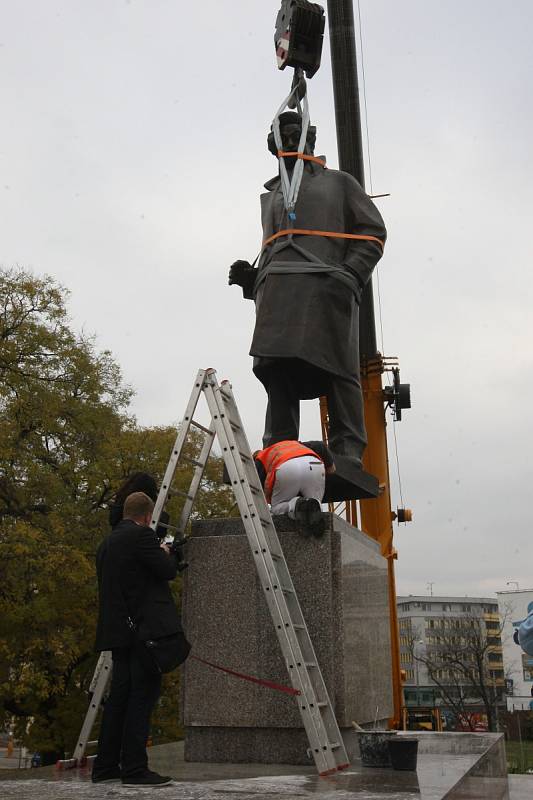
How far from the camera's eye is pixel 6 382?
1848cm

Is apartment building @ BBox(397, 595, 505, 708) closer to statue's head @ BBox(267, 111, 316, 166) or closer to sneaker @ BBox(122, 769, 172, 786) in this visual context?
statue's head @ BBox(267, 111, 316, 166)

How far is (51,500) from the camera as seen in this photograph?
18.4 meters

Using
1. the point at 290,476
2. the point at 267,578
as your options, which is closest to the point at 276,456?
the point at 290,476

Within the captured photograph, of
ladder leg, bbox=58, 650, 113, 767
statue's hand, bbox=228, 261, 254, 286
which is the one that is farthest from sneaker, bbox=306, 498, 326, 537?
statue's hand, bbox=228, 261, 254, 286

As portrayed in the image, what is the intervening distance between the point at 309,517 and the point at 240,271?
2.69 m

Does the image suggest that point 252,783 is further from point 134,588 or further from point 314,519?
point 314,519

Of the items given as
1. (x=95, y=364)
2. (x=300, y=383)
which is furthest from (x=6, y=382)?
(x=300, y=383)

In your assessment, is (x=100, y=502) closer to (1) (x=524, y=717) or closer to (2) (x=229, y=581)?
(2) (x=229, y=581)

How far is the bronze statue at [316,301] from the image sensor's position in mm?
6785

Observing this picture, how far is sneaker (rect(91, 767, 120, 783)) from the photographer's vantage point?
14.7 feet

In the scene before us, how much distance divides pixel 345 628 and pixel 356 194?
3.52 metres

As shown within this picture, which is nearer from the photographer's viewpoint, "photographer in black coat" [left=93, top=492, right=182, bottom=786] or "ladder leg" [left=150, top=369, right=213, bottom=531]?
"photographer in black coat" [left=93, top=492, right=182, bottom=786]

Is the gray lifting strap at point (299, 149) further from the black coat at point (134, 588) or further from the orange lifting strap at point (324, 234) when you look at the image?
the black coat at point (134, 588)

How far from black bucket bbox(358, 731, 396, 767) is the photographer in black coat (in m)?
1.24
